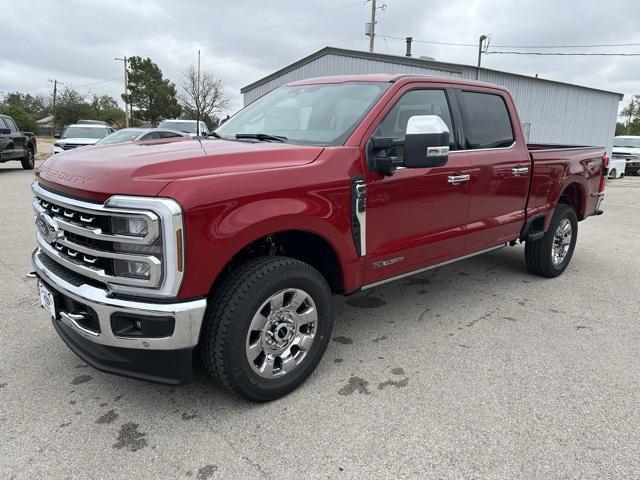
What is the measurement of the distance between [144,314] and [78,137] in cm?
1586

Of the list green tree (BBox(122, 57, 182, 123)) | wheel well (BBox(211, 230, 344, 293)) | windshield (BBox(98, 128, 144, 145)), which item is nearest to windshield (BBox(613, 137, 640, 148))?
windshield (BBox(98, 128, 144, 145))

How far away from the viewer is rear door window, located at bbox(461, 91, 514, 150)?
3.95m

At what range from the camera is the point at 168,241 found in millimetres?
2182

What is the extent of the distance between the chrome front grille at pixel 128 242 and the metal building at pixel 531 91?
1538cm

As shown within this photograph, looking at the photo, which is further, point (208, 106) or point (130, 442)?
point (208, 106)

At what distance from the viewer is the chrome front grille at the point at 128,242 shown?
2170 mm

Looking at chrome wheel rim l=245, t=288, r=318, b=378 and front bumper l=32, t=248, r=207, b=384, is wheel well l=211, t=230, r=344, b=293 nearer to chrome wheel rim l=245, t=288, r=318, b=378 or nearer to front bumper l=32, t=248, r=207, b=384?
chrome wheel rim l=245, t=288, r=318, b=378

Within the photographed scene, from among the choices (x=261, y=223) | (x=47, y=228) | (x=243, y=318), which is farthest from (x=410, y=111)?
(x=47, y=228)

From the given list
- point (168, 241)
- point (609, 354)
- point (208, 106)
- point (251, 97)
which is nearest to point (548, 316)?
point (609, 354)

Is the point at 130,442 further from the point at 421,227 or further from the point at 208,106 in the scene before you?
the point at 208,106

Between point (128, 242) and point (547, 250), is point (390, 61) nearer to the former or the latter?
point (547, 250)

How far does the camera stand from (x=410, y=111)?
3.51 meters

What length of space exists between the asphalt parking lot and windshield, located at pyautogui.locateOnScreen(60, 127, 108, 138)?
44.2 ft

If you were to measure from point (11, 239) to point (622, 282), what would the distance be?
24.2 feet
